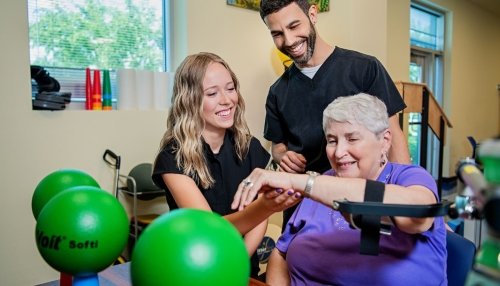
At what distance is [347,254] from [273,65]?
2.66m

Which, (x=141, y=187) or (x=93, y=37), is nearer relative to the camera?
(x=141, y=187)

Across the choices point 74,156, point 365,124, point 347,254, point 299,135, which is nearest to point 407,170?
point 365,124

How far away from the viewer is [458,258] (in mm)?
1273

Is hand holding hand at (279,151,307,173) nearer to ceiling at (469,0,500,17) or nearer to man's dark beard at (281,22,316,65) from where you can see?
man's dark beard at (281,22,316,65)

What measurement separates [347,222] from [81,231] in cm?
73

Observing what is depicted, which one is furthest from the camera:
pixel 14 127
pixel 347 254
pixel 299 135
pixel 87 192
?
pixel 14 127

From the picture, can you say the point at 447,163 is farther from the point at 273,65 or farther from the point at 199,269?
the point at 199,269

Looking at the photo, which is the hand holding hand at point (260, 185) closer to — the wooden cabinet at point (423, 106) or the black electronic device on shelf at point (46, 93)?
the black electronic device on shelf at point (46, 93)

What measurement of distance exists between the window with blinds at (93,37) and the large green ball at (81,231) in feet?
7.07

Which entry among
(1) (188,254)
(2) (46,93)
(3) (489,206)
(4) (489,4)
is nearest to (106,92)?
(2) (46,93)

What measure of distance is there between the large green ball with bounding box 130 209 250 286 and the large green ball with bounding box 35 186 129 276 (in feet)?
0.55

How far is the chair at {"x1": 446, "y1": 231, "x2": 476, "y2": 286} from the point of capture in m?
1.25

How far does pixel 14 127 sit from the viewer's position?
2467 mm

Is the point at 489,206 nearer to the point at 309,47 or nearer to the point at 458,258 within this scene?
the point at 458,258
